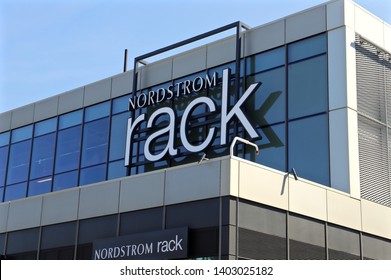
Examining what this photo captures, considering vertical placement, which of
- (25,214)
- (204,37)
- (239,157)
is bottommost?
(25,214)

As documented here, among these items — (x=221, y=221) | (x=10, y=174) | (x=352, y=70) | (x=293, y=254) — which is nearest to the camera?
(x=221, y=221)

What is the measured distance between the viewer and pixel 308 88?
26984 mm

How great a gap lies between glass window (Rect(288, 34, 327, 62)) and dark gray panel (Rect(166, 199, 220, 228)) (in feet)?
28.3

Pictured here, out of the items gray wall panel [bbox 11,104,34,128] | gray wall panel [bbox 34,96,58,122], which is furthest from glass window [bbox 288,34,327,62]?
gray wall panel [bbox 11,104,34,128]

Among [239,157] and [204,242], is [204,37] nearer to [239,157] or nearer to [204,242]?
[239,157]

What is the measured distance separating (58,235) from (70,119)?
11.3m

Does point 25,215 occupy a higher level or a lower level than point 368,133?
lower

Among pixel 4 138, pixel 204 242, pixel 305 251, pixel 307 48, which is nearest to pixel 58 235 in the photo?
pixel 204 242

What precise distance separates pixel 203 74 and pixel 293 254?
417 inches

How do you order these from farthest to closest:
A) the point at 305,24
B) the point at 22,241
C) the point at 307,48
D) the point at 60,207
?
the point at 305,24
the point at 307,48
the point at 22,241
the point at 60,207

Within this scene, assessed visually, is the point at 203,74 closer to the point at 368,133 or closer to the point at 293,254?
the point at 368,133

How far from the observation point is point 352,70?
26656mm

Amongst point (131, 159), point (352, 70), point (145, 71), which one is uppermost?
point (145, 71)
